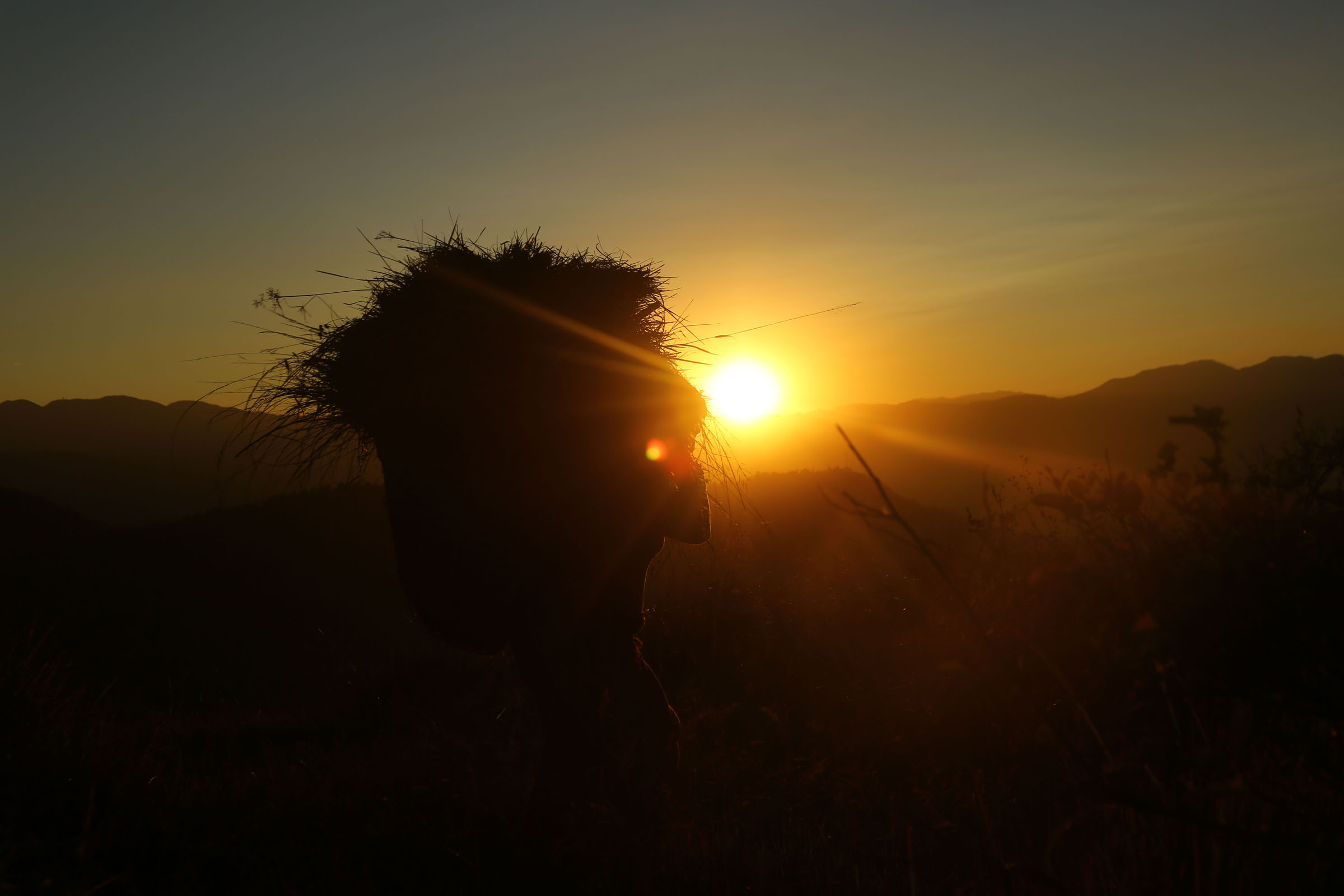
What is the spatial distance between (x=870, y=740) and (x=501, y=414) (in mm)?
3245

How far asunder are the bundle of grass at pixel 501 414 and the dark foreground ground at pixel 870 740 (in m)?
0.71

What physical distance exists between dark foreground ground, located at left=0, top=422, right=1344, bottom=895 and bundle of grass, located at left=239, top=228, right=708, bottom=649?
710mm

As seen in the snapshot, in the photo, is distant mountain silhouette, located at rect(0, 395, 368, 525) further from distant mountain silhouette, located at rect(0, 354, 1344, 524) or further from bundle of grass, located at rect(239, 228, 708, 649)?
bundle of grass, located at rect(239, 228, 708, 649)

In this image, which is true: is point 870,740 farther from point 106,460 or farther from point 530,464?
point 106,460

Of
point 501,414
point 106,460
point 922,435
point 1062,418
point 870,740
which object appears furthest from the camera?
point 922,435

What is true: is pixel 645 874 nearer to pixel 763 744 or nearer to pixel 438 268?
pixel 763 744

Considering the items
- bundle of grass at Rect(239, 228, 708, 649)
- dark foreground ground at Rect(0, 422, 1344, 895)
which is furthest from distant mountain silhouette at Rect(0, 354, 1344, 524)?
bundle of grass at Rect(239, 228, 708, 649)

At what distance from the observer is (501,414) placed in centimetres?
430

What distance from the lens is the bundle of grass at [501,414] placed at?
425 centimetres

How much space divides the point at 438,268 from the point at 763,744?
3.76 meters

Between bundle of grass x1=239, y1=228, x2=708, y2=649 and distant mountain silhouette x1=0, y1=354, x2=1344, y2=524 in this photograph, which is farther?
distant mountain silhouette x1=0, y1=354, x2=1344, y2=524

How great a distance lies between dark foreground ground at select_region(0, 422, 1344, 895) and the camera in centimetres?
197

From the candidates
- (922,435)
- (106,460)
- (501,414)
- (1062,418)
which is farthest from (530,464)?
(922,435)

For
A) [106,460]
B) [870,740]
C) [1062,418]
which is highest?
[1062,418]
